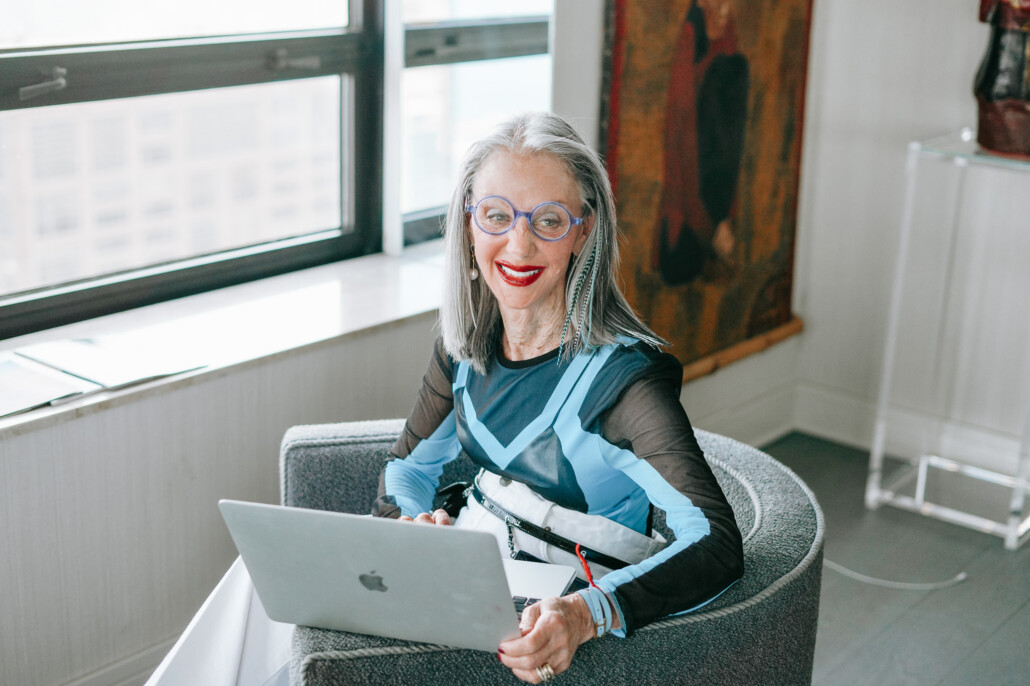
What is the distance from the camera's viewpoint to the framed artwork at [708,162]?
3021 mm

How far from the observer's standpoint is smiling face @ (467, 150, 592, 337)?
173cm

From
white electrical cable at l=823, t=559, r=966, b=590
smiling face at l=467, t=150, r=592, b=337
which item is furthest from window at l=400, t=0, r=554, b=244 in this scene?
white electrical cable at l=823, t=559, r=966, b=590

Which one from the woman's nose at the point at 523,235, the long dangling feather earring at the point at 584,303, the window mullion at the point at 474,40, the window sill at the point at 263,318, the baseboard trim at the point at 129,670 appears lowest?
the baseboard trim at the point at 129,670

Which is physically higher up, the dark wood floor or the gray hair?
the gray hair

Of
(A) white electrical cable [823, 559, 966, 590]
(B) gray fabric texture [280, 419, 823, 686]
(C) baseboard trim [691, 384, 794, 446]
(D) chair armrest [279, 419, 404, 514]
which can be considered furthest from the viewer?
(C) baseboard trim [691, 384, 794, 446]

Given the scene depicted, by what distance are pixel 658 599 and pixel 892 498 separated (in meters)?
2.18

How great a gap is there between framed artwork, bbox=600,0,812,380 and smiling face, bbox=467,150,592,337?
1.05m

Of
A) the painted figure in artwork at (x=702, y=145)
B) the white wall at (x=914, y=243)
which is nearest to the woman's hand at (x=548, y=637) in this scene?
the painted figure in artwork at (x=702, y=145)

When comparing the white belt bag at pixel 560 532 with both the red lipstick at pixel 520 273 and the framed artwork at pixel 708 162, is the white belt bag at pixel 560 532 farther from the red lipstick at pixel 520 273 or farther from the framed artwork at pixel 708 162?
the framed artwork at pixel 708 162

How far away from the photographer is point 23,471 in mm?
1965

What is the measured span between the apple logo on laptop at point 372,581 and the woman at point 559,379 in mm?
328

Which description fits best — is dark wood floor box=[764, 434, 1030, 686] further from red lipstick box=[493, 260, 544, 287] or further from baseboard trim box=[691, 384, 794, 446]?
red lipstick box=[493, 260, 544, 287]

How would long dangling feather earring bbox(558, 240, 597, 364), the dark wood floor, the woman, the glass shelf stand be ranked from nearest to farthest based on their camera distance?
the woman
long dangling feather earring bbox(558, 240, 597, 364)
the dark wood floor
the glass shelf stand

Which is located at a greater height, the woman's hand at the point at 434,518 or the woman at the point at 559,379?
the woman at the point at 559,379
